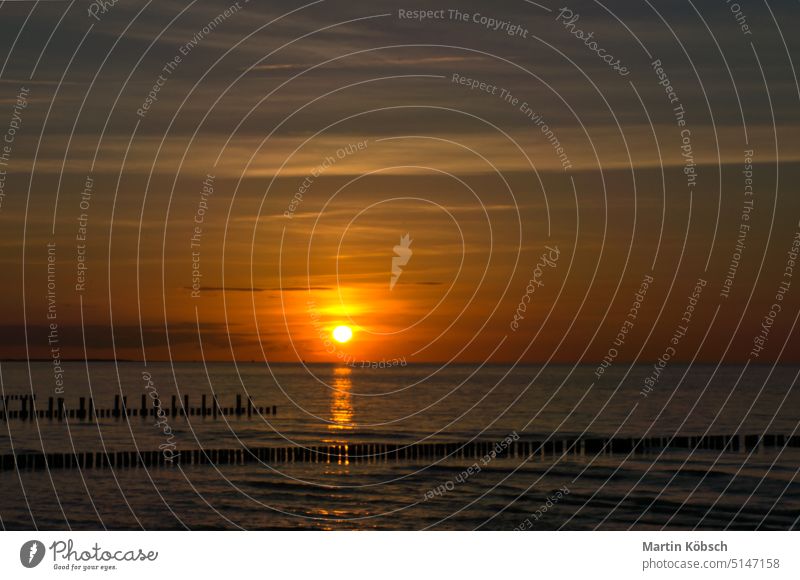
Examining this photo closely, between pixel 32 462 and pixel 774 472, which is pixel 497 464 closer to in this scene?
pixel 774 472

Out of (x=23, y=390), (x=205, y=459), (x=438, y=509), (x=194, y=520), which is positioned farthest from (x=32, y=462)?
(x=23, y=390)

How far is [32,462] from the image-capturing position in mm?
59188

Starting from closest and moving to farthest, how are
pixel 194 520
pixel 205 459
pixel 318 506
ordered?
pixel 194 520
pixel 318 506
pixel 205 459

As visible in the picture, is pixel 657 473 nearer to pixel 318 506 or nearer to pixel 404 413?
pixel 318 506

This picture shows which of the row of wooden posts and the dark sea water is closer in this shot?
the dark sea water

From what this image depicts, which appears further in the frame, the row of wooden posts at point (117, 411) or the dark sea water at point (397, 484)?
the row of wooden posts at point (117, 411)

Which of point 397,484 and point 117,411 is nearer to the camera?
point 397,484

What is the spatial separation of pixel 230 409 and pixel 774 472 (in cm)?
6258

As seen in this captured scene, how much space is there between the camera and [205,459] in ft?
212
